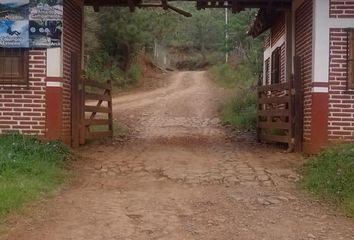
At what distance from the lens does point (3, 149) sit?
9039 millimetres

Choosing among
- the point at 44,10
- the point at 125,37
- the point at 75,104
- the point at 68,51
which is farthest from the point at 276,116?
the point at 125,37

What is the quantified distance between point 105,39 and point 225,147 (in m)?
18.9

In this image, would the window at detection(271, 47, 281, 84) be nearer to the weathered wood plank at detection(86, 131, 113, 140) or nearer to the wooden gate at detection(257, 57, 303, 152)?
the wooden gate at detection(257, 57, 303, 152)

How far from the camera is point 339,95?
34.5 ft

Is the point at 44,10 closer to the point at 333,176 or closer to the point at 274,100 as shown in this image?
the point at 274,100

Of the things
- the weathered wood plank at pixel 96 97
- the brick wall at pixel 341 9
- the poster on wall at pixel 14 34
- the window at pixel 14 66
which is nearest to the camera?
the brick wall at pixel 341 9

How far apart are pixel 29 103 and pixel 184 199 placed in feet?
15.1

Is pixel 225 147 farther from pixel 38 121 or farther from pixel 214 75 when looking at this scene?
pixel 214 75

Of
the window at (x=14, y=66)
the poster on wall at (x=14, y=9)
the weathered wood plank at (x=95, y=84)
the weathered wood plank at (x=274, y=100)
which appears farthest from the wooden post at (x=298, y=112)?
the poster on wall at (x=14, y=9)

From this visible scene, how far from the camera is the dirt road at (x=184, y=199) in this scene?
597cm

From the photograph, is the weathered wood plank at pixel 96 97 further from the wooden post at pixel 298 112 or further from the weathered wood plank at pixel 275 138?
the wooden post at pixel 298 112

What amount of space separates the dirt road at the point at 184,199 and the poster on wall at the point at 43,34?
229 cm

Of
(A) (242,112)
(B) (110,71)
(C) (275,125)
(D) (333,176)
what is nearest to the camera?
(D) (333,176)

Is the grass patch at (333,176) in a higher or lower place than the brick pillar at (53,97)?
lower
